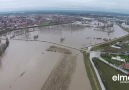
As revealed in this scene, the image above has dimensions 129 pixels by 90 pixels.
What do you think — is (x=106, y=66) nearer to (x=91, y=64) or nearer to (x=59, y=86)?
(x=91, y=64)

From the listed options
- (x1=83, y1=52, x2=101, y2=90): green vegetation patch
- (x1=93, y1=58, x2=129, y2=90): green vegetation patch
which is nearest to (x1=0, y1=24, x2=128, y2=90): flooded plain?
(x1=83, y1=52, x2=101, y2=90): green vegetation patch

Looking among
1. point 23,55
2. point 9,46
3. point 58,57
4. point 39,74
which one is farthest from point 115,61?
point 9,46

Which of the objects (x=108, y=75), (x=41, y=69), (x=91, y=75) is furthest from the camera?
(x=41, y=69)

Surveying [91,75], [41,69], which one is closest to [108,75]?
[91,75]

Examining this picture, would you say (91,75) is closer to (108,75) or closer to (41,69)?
(108,75)

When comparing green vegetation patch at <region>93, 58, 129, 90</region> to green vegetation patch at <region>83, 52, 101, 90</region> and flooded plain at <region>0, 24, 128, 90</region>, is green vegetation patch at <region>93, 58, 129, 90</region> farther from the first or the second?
flooded plain at <region>0, 24, 128, 90</region>

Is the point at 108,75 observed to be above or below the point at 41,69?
above

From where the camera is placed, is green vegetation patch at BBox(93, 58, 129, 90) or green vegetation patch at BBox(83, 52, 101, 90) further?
green vegetation patch at BBox(83, 52, 101, 90)

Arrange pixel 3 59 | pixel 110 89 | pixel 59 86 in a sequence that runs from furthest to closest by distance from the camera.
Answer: pixel 3 59 < pixel 59 86 < pixel 110 89
